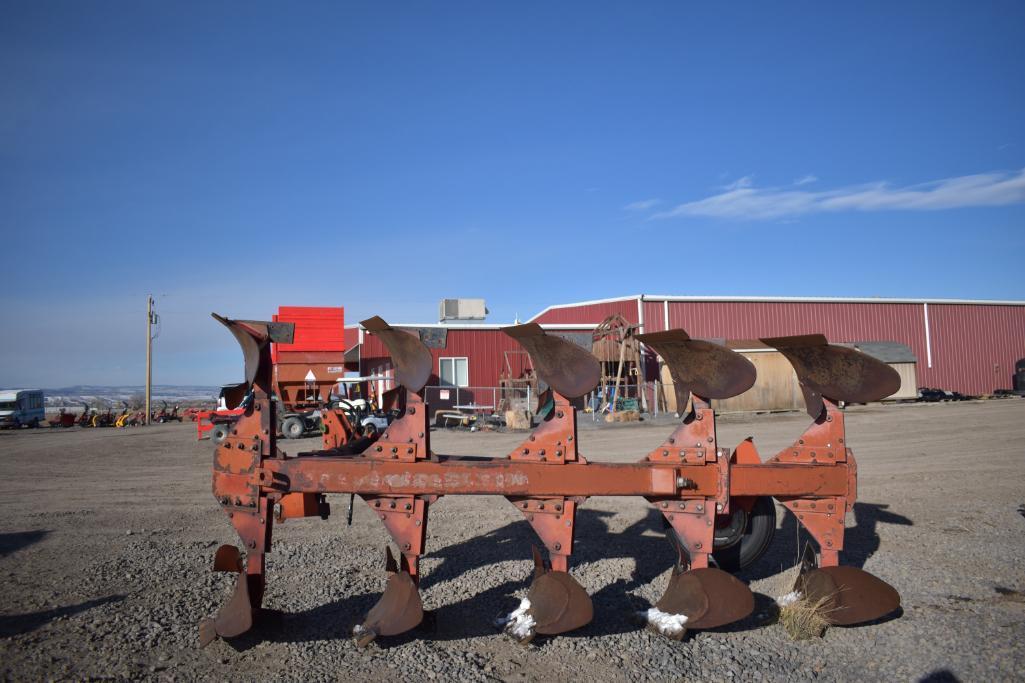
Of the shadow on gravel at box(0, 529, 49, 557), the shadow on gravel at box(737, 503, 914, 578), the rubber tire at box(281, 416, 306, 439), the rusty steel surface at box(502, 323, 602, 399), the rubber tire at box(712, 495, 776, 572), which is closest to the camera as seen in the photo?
the rusty steel surface at box(502, 323, 602, 399)

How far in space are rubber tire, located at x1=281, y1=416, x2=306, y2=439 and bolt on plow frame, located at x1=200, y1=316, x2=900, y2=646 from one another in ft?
51.1

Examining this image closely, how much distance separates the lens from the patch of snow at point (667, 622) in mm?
3809

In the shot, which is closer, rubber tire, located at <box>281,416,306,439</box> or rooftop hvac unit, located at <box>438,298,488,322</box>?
rubber tire, located at <box>281,416,306,439</box>

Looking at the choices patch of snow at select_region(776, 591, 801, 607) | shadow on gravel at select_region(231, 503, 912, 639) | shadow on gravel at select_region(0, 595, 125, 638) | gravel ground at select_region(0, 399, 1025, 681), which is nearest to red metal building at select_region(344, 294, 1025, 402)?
gravel ground at select_region(0, 399, 1025, 681)

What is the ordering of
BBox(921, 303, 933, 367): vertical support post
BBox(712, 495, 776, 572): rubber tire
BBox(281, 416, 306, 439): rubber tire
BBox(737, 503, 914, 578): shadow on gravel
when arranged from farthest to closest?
1. BBox(921, 303, 933, 367): vertical support post
2. BBox(281, 416, 306, 439): rubber tire
3. BBox(737, 503, 914, 578): shadow on gravel
4. BBox(712, 495, 776, 572): rubber tire

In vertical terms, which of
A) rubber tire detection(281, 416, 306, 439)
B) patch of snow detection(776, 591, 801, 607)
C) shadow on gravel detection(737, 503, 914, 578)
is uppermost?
rubber tire detection(281, 416, 306, 439)

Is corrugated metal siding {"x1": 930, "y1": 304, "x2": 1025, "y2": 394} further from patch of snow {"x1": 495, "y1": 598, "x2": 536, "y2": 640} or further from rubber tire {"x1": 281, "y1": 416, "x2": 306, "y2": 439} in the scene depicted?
patch of snow {"x1": 495, "y1": 598, "x2": 536, "y2": 640}

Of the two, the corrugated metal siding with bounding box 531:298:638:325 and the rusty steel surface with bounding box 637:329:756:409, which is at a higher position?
the corrugated metal siding with bounding box 531:298:638:325

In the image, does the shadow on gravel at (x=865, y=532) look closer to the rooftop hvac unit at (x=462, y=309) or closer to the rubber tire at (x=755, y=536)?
the rubber tire at (x=755, y=536)

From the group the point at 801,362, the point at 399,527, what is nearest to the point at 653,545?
the point at 801,362

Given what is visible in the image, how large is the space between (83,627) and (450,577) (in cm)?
228

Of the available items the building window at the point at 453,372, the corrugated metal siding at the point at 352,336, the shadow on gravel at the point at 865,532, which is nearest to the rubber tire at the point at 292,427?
the building window at the point at 453,372

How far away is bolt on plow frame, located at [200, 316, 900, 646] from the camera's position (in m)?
3.86

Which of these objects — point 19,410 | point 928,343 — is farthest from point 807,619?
point 19,410
